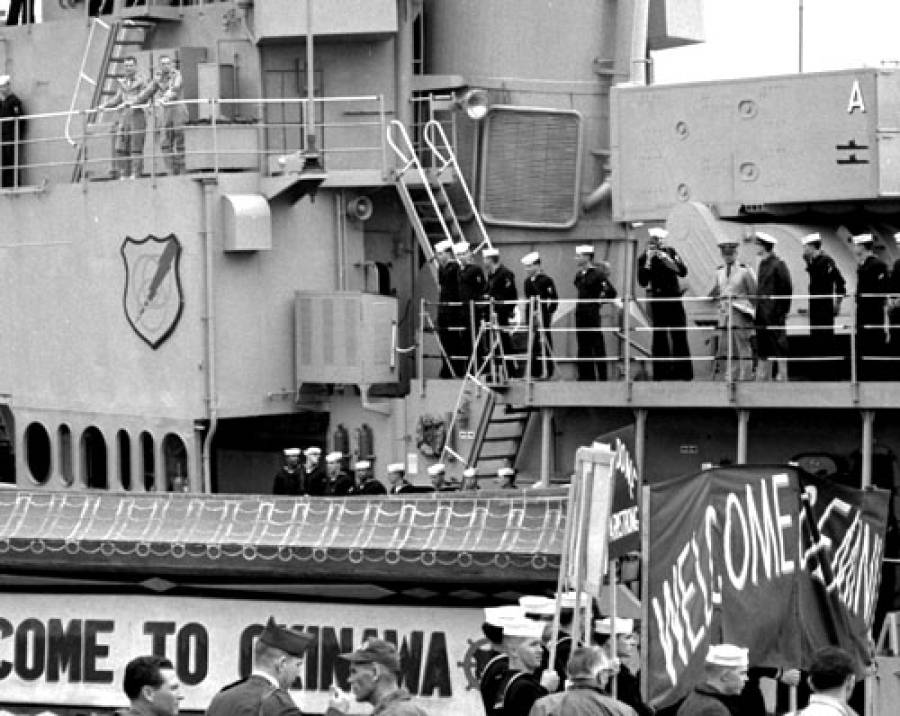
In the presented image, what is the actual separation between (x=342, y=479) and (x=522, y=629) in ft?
24.8

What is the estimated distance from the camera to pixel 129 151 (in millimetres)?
24656

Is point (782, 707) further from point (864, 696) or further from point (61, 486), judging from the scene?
point (61, 486)

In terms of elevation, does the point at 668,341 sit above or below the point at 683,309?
below

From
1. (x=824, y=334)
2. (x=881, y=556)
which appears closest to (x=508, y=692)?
(x=881, y=556)

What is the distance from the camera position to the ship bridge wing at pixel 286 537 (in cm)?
1897

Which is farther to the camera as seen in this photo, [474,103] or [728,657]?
[474,103]

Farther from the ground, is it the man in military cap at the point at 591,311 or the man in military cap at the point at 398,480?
the man in military cap at the point at 591,311

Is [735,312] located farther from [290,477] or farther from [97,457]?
[97,457]

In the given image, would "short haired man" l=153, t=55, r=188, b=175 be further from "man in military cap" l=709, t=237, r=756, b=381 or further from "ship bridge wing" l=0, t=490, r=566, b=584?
"man in military cap" l=709, t=237, r=756, b=381

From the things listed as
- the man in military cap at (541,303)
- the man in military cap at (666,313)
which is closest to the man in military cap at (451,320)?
the man in military cap at (541,303)

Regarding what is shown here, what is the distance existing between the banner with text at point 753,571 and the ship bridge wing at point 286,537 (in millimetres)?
1412

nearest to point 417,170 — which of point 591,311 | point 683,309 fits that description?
point 591,311

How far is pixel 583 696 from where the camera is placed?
1316 cm

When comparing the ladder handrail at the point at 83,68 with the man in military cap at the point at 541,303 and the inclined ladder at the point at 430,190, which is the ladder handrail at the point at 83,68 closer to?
the inclined ladder at the point at 430,190
